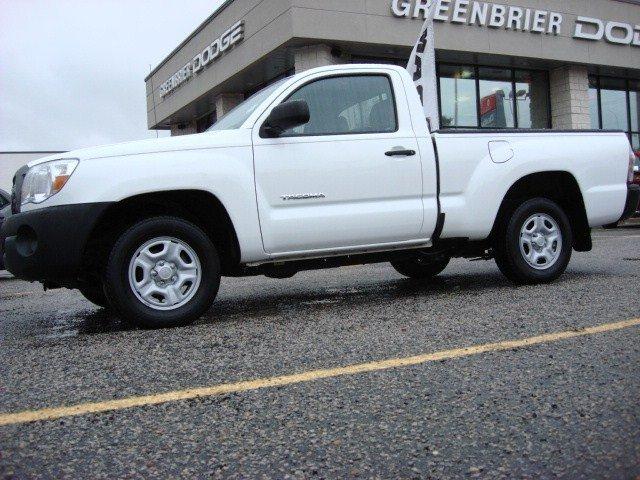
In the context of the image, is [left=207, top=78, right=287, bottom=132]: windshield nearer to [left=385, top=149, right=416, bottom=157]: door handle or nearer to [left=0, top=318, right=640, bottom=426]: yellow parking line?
[left=385, top=149, right=416, bottom=157]: door handle

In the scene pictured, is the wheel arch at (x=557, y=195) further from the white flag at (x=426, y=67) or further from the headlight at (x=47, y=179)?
the white flag at (x=426, y=67)

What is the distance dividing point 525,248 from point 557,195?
698mm

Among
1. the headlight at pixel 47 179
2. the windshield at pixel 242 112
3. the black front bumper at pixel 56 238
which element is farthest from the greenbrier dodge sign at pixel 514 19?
the black front bumper at pixel 56 238

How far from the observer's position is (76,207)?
4039 millimetres

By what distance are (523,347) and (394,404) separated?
1165mm

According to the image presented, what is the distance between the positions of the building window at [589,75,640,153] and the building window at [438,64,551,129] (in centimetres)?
248

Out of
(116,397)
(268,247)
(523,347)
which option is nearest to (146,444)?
(116,397)

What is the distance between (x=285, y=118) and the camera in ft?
14.3

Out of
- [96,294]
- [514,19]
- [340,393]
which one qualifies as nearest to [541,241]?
[340,393]

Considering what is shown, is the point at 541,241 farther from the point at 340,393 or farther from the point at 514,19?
the point at 514,19

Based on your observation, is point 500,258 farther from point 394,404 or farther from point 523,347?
point 394,404

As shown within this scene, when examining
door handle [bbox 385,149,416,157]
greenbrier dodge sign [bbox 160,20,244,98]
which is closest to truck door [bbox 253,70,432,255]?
door handle [bbox 385,149,416,157]

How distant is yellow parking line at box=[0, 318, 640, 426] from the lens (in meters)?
2.54

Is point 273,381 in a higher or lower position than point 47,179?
lower
